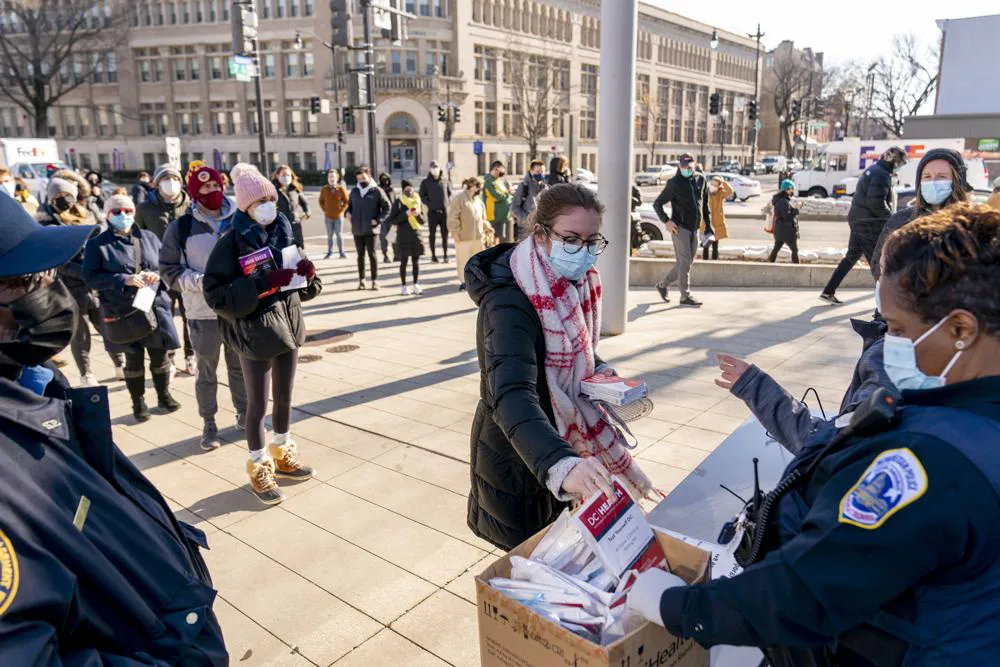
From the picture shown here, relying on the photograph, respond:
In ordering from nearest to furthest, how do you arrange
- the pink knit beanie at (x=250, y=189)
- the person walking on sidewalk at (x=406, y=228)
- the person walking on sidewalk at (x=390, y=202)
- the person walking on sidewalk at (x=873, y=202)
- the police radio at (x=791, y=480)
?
the police radio at (x=791, y=480) → the pink knit beanie at (x=250, y=189) → the person walking on sidewalk at (x=873, y=202) → the person walking on sidewalk at (x=406, y=228) → the person walking on sidewalk at (x=390, y=202)

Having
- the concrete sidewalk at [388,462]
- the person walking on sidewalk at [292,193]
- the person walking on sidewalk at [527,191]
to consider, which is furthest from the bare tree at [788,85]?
the concrete sidewalk at [388,462]

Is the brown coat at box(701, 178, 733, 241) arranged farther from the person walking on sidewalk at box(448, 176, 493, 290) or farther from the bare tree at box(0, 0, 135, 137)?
the bare tree at box(0, 0, 135, 137)

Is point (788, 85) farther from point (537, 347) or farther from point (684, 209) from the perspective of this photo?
point (537, 347)

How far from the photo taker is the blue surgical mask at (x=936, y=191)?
16.0 feet

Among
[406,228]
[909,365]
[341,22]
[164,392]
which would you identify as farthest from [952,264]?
[341,22]

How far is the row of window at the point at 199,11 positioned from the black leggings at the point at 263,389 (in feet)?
189

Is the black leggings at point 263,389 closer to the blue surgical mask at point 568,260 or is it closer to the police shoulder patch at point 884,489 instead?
the blue surgical mask at point 568,260

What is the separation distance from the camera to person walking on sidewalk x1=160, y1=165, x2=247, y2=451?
5.27 meters

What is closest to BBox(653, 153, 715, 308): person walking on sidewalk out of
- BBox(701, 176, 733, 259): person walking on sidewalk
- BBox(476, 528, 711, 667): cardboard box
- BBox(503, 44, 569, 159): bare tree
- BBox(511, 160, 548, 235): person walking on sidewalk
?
BBox(511, 160, 548, 235): person walking on sidewalk

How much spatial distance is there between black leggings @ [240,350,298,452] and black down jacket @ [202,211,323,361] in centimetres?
9

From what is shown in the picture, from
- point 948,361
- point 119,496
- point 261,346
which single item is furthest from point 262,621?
point 948,361

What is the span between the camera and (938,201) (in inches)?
193

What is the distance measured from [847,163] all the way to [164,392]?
33.5 m

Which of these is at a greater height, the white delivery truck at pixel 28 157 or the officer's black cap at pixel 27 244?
the white delivery truck at pixel 28 157
